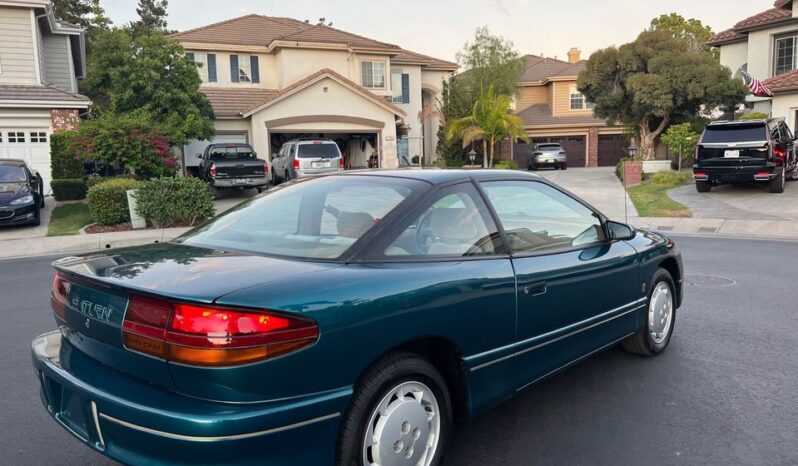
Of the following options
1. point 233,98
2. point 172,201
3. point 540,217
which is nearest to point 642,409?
point 540,217

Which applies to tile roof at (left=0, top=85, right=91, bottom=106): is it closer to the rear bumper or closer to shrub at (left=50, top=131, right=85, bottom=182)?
shrub at (left=50, top=131, right=85, bottom=182)

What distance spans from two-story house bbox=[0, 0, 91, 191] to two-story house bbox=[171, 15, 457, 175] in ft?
19.2

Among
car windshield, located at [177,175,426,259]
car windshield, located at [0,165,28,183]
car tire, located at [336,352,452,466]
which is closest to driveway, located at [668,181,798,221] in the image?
car windshield, located at [177,175,426,259]

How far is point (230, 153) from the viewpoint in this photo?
2083cm

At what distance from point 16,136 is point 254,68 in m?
11.9

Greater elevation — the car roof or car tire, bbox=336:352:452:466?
the car roof

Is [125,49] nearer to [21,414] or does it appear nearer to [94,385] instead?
[21,414]

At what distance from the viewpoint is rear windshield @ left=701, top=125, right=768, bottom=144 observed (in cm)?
1579

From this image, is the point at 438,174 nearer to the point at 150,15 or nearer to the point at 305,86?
the point at 305,86

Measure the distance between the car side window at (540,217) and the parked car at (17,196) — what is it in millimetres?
13702

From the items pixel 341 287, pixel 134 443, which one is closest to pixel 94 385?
pixel 134 443

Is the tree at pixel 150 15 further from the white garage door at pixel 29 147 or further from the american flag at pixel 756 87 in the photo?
the american flag at pixel 756 87

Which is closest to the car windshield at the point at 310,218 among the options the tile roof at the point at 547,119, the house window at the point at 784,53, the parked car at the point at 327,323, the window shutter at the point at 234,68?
the parked car at the point at 327,323

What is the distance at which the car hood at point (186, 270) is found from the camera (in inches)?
98.7
